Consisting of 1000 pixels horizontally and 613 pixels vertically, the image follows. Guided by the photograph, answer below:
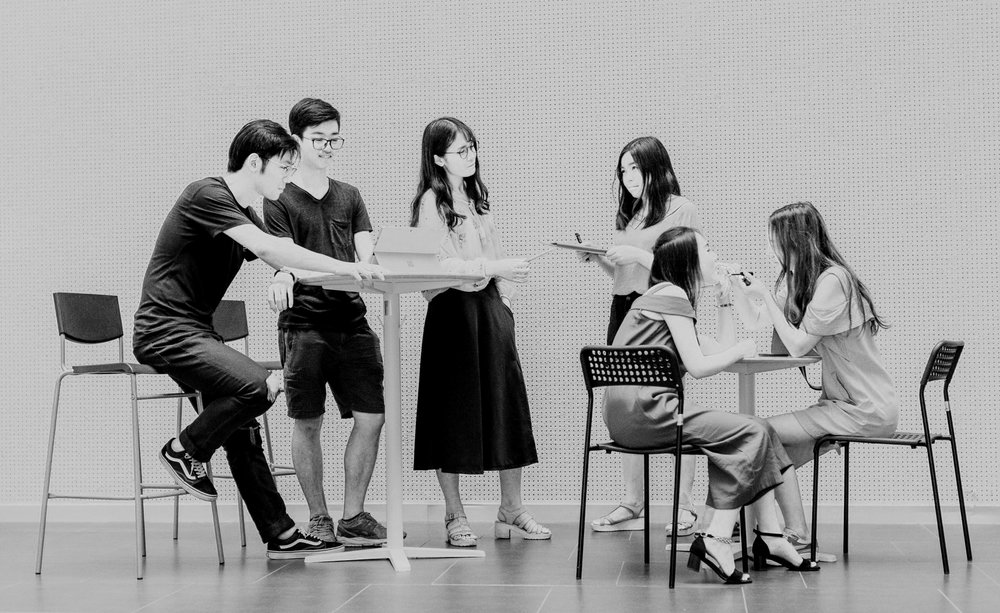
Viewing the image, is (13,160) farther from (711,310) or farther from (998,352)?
(998,352)

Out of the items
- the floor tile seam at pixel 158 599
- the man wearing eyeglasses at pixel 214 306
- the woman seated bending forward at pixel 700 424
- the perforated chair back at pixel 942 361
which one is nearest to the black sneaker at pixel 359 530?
the man wearing eyeglasses at pixel 214 306

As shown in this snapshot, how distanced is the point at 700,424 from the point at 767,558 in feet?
1.93

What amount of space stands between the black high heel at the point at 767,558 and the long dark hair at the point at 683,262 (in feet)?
2.66

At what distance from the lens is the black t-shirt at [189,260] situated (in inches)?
138

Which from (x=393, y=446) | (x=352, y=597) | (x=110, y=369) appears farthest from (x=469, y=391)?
(x=110, y=369)

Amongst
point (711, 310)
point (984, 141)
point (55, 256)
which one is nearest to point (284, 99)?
point (55, 256)

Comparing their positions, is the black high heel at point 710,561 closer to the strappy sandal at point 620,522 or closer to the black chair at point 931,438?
the black chair at point 931,438

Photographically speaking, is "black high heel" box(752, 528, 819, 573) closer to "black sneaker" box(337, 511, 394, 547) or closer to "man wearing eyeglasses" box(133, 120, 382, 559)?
"black sneaker" box(337, 511, 394, 547)

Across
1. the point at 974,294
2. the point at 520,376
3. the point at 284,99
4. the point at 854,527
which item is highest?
the point at 284,99

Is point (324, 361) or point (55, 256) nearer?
point (324, 361)

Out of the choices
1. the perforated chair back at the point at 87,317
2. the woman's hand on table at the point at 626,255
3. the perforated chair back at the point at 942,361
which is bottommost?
the perforated chair back at the point at 942,361

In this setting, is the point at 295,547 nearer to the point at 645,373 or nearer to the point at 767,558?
the point at 645,373

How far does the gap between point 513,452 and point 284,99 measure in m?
2.13

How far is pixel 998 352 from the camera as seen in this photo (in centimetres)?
450
